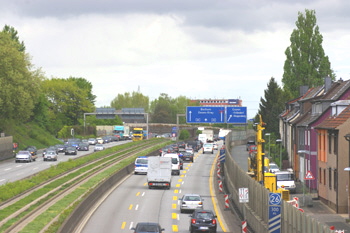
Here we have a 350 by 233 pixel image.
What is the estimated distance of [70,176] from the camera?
7212cm

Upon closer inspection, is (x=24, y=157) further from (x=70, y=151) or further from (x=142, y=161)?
(x=142, y=161)

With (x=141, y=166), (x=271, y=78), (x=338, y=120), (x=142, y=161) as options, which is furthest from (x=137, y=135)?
(x=338, y=120)

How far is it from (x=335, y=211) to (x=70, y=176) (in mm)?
30166

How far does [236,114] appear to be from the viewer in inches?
4365

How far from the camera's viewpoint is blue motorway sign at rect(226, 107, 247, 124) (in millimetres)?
109938

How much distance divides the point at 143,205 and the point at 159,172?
509 inches

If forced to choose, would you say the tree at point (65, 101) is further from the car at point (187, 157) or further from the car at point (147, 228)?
the car at point (147, 228)

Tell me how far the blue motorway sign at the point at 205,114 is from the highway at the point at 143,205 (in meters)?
28.6

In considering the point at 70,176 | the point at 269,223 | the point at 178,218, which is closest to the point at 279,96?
the point at 70,176

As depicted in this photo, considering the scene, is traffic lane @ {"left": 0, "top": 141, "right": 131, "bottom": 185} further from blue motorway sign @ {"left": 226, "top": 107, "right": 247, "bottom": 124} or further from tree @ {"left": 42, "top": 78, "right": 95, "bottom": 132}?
tree @ {"left": 42, "top": 78, "right": 95, "bottom": 132}

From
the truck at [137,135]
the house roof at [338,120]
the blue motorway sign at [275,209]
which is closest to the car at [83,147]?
the truck at [137,135]

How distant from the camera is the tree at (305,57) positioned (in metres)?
121

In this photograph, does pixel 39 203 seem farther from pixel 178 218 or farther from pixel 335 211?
pixel 335 211

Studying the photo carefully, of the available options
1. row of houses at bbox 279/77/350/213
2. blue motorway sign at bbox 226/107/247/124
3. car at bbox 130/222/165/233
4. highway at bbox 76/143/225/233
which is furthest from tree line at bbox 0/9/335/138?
car at bbox 130/222/165/233
